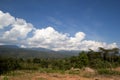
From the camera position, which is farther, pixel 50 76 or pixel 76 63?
pixel 76 63

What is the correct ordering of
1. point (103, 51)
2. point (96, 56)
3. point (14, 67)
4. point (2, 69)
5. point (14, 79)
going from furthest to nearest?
point (103, 51), point (96, 56), point (14, 67), point (2, 69), point (14, 79)

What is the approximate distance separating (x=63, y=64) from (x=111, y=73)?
1273 cm

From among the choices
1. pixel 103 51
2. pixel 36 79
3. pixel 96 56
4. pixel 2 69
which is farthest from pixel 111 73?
pixel 103 51

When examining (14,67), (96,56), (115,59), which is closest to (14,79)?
(14,67)

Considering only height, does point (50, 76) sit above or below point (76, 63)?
below

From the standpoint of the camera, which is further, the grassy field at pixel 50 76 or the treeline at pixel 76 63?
the treeline at pixel 76 63

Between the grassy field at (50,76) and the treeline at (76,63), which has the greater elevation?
the treeline at (76,63)

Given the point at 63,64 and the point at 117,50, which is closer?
the point at 63,64

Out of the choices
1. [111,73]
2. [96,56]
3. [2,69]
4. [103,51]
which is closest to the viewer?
[111,73]

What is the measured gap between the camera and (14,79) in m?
19.5

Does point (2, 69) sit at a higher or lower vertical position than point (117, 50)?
lower

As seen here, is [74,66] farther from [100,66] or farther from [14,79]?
[14,79]

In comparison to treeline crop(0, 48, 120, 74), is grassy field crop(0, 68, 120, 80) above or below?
below

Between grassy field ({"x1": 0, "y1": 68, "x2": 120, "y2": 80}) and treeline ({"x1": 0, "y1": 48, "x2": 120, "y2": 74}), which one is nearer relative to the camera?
grassy field ({"x1": 0, "y1": 68, "x2": 120, "y2": 80})
